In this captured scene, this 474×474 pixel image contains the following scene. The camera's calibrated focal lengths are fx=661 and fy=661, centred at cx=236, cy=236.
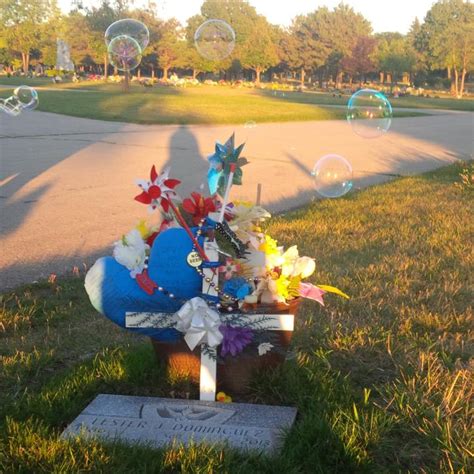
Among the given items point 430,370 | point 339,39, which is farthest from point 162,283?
point 339,39

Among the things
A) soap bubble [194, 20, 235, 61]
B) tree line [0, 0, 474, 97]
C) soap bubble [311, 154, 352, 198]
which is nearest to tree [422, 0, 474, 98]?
tree line [0, 0, 474, 97]

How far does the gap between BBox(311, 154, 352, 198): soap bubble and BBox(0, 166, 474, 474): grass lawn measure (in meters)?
1.73

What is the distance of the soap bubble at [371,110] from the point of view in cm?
875

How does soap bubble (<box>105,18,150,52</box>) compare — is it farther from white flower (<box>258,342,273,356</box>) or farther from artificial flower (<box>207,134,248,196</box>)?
white flower (<box>258,342,273,356</box>)

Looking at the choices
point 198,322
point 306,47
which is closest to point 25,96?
point 198,322

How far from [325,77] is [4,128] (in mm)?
78175

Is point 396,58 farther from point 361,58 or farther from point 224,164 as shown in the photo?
point 224,164

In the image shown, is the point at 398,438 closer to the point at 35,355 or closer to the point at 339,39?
the point at 35,355

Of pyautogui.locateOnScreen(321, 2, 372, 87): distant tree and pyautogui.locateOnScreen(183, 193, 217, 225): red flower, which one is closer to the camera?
pyautogui.locateOnScreen(183, 193, 217, 225): red flower

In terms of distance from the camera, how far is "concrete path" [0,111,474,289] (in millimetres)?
6000

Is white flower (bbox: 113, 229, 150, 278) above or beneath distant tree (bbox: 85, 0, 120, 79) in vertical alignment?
beneath

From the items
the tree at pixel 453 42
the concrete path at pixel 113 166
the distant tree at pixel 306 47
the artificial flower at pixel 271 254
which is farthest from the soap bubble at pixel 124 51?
the distant tree at pixel 306 47

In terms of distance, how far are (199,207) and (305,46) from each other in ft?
258

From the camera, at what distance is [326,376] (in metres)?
3.16
